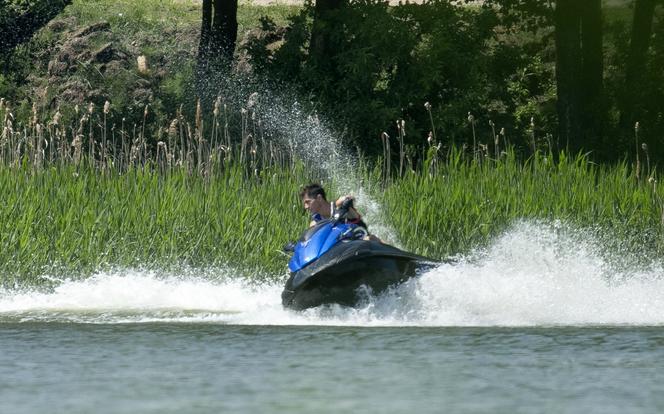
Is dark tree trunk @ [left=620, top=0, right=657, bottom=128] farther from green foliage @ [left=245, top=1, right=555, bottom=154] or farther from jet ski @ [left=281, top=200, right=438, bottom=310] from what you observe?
jet ski @ [left=281, top=200, right=438, bottom=310]

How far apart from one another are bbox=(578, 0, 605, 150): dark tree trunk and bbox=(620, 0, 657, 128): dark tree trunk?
59 centimetres

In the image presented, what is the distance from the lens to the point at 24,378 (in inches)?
434

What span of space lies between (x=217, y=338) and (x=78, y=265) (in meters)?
4.40

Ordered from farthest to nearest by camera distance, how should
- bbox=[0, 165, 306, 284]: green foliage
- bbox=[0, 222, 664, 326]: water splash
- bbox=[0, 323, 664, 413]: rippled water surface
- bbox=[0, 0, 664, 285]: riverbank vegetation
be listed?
bbox=[0, 0, 664, 285]: riverbank vegetation, bbox=[0, 165, 306, 284]: green foliage, bbox=[0, 222, 664, 326]: water splash, bbox=[0, 323, 664, 413]: rippled water surface

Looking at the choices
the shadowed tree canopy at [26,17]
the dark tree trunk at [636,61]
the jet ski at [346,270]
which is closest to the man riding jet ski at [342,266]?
the jet ski at [346,270]

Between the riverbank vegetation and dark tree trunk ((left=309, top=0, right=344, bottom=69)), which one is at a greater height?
dark tree trunk ((left=309, top=0, right=344, bottom=69))

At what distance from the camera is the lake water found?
1012 centimetres

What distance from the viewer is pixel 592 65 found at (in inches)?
1161

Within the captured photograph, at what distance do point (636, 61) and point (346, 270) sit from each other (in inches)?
685

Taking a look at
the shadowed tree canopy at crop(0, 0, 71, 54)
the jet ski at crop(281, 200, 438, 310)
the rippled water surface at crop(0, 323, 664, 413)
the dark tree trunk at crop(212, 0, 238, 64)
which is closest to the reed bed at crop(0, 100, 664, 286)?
the jet ski at crop(281, 200, 438, 310)

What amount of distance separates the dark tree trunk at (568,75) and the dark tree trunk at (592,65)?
3.04ft

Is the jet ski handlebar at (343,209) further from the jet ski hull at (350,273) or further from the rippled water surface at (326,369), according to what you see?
the rippled water surface at (326,369)

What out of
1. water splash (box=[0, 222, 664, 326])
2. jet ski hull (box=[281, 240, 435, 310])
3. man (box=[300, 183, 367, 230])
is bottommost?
water splash (box=[0, 222, 664, 326])

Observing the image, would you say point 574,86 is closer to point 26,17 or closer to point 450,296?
point 26,17
